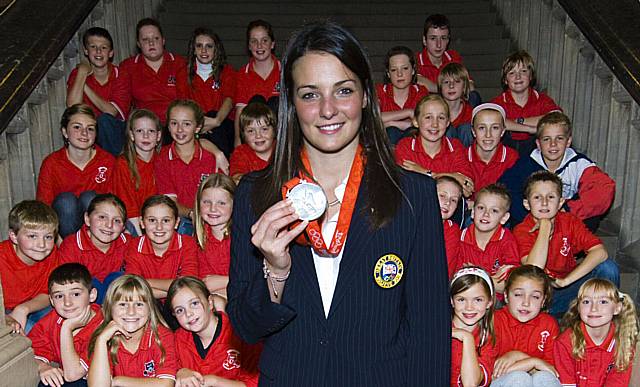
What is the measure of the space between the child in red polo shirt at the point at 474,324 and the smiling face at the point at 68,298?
5.88 feet

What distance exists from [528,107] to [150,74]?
278 centimetres

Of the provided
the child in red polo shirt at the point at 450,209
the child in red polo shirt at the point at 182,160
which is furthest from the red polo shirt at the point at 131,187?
the child in red polo shirt at the point at 450,209

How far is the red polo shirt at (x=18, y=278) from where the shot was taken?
418 centimetres

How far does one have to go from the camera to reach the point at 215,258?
14.9 feet

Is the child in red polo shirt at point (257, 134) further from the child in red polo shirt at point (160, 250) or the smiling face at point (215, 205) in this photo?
the child in red polo shirt at point (160, 250)

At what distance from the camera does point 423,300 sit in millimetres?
1802

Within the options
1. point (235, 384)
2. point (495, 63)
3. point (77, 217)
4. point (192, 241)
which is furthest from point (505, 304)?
point (495, 63)

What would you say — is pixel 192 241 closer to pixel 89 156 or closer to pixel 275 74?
pixel 89 156

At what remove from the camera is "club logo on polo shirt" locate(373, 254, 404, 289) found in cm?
178

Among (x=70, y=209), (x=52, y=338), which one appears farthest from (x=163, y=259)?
(x=52, y=338)

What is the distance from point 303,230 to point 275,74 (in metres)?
4.56

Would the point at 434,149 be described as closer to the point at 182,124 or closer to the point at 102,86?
the point at 182,124

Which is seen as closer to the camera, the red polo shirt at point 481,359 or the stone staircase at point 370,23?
the red polo shirt at point 481,359

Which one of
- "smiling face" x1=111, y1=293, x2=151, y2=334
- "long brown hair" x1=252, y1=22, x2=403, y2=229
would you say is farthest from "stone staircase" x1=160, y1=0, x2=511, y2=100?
"long brown hair" x1=252, y1=22, x2=403, y2=229
